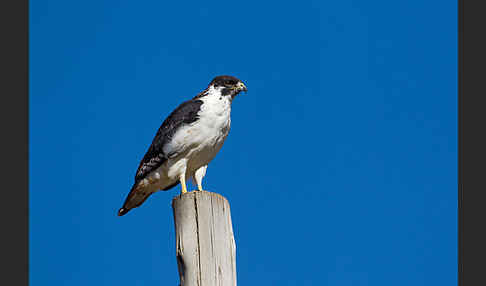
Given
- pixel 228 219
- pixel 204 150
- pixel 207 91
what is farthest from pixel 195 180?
pixel 228 219

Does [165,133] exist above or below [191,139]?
above

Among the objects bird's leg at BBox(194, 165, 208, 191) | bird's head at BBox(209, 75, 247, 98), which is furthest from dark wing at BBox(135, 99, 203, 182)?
bird's leg at BBox(194, 165, 208, 191)

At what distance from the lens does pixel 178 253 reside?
479cm

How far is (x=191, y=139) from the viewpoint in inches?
262

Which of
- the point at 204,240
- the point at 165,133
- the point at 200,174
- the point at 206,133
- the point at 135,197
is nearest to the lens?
the point at 204,240

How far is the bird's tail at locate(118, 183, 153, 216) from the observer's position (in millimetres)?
7234

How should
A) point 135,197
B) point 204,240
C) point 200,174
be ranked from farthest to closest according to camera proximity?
point 135,197, point 200,174, point 204,240

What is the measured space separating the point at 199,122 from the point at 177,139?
332mm

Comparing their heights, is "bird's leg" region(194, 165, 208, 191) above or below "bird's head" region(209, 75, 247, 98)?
below

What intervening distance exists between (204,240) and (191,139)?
83.5 inches

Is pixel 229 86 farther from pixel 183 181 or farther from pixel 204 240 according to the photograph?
pixel 204 240

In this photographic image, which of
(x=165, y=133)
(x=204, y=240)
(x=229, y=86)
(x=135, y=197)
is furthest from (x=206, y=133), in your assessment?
(x=204, y=240)

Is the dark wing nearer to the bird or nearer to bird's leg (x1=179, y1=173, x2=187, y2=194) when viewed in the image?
the bird

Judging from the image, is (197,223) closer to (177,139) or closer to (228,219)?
(228,219)
